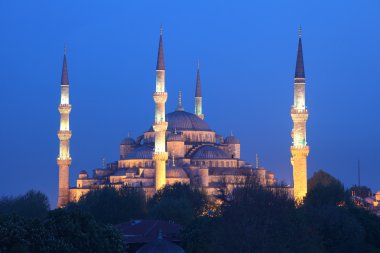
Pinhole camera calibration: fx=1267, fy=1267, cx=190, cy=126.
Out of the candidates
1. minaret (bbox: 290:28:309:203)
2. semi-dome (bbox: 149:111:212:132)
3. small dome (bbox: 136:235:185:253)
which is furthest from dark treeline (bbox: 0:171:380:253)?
semi-dome (bbox: 149:111:212:132)

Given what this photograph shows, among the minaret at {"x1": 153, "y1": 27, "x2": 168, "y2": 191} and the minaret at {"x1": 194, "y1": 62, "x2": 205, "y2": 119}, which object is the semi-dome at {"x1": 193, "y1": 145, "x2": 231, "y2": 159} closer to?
the minaret at {"x1": 194, "y1": 62, "x2": 205, "y2": 119}

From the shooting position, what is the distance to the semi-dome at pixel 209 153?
99750 millimetres

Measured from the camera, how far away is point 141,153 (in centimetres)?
9856

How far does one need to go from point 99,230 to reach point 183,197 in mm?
29694

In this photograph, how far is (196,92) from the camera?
109m

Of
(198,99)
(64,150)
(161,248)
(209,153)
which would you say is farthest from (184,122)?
(161,248)

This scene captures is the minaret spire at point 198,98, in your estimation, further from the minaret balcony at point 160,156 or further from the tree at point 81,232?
the tree at point 81,232

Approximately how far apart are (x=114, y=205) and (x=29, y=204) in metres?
7.64

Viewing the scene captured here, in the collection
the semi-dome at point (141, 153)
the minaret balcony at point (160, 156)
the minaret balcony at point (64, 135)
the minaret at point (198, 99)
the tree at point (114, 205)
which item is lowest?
the tree at point (114, 205)

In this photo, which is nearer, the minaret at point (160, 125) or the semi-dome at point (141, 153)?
the minaret at point (160, 125)

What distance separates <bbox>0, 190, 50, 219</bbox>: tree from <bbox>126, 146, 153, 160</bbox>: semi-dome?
963cm

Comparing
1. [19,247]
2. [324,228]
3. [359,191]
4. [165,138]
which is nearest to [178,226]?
[324,228]

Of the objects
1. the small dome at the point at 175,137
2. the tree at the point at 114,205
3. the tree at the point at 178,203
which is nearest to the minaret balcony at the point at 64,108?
the small dome at the point at 175,137

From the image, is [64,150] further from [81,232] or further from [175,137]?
[81,232]
